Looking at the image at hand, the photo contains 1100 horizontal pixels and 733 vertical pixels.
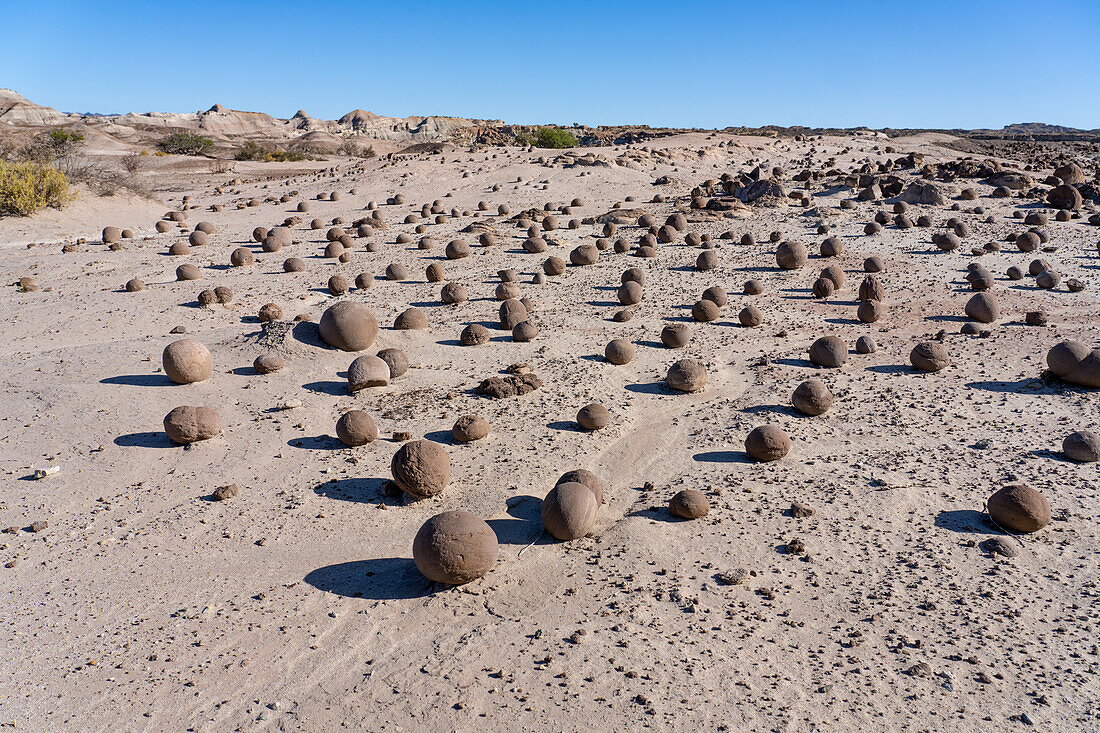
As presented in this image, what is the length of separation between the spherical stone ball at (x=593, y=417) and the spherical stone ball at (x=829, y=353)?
2949 mm

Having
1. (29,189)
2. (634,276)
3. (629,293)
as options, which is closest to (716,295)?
(629,293)

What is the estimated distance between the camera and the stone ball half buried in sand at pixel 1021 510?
502cm

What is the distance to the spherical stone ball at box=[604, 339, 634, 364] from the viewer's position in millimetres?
8766

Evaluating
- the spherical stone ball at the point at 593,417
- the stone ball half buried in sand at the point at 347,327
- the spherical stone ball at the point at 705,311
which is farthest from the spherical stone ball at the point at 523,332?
the spherical stone ball at the point at 593,417

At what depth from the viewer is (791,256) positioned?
12883mm

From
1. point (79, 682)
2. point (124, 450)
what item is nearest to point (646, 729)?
point (79, 682)

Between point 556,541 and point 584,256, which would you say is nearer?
point 556,541

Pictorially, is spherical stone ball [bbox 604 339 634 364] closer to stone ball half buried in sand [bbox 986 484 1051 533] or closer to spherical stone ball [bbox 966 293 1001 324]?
stone ball half buried in sand [bbox 986 484 1051 533]

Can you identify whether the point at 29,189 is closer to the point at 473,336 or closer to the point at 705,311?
the point at 473,336

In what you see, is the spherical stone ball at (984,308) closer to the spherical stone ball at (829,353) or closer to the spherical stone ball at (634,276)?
the spherical stone ball at (829,353)

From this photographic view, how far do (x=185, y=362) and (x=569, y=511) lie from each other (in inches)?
204

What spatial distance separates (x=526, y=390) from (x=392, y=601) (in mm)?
3598

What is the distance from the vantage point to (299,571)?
501cm

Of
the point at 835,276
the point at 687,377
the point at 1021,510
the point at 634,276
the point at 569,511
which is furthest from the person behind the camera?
the point at 634,276
